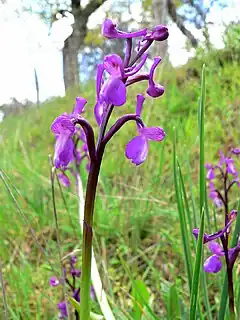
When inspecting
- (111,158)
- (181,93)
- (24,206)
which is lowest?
(24,206)

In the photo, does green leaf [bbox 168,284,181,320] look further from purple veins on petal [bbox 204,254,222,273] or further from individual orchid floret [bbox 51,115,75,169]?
individual orchid floret [bbox 51,115,75,169]

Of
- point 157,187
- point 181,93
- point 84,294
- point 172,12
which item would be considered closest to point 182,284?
point 157,187

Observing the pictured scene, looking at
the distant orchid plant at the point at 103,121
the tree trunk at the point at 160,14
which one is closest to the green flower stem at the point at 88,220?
the distant orchid plant at the point at 103,121

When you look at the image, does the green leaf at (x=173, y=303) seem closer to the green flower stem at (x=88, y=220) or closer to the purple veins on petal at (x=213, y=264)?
the purple veins on petal at (x=213, y=264)

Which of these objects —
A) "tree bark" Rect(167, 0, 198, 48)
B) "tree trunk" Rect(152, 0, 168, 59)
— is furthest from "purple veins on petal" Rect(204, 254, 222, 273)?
"tree bark" Rect(167, 0, 198, 48)

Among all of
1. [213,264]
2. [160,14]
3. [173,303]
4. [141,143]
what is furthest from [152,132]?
[160,14]

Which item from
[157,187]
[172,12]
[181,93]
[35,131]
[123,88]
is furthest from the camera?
[172,12]

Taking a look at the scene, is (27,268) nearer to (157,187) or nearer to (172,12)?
(157,187)

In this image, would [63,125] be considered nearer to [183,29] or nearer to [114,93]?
[114,93]
